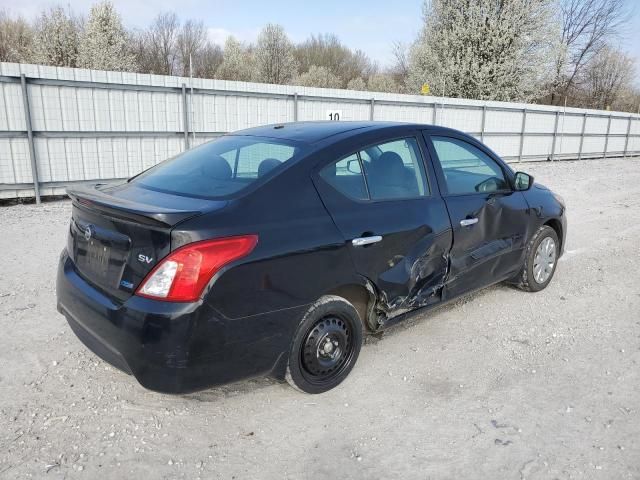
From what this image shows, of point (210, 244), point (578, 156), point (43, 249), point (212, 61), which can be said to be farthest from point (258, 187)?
point (212, 61)

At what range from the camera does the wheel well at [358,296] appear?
3.00 metres

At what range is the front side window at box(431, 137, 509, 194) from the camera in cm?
372

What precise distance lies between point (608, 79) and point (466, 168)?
4994cm

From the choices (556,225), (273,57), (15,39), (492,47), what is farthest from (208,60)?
(556,225)

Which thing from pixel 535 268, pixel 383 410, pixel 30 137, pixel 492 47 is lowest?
pixel 383 410

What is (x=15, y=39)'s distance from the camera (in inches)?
1292

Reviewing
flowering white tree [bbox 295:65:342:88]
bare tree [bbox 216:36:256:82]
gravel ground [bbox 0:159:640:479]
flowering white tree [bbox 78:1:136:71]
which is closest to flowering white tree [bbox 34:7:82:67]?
flowering white tree [bbox 78:1:136:71]

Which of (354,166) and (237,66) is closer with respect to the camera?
(354,166)

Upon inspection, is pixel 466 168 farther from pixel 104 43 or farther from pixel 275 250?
pixel 104 43

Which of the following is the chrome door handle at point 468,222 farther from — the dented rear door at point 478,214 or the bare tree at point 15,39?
the bare tree at point 15,39

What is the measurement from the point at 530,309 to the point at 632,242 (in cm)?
355

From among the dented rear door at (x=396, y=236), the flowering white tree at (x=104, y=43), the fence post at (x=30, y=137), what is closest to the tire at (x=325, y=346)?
the dented rear door at (x=396, y=236)

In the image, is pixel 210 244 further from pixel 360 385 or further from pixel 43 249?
pixel 43 249

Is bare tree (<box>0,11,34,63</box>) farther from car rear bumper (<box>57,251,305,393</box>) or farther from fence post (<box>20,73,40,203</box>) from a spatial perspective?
car rear bumper (<box>57,251,305,393</box>)
